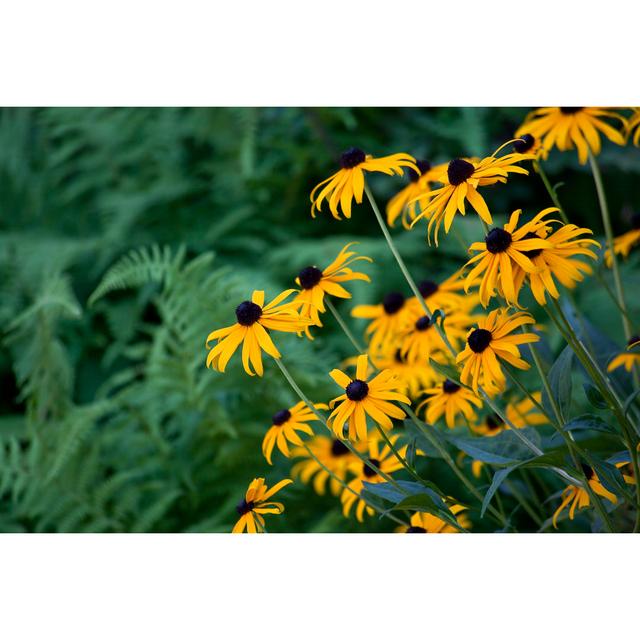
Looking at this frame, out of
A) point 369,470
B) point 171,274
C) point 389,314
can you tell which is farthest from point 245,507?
point 171,274

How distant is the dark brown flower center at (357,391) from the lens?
53 centimetres

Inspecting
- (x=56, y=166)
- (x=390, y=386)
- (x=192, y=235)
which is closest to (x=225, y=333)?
(x=390, y=386)

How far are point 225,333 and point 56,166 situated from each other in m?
1.35

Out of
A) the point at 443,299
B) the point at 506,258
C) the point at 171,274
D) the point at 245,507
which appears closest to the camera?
the point at 506,258

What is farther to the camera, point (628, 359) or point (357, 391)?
point (628, 359)

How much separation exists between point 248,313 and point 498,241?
0.55 feet

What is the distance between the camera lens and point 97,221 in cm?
167

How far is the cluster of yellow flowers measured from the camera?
0.48m

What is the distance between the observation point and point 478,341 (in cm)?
50

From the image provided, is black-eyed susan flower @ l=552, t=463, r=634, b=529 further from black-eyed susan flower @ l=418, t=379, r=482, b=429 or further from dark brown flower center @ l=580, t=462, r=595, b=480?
black-eyed susan flower @ l=418, t=379, r=482, b=429

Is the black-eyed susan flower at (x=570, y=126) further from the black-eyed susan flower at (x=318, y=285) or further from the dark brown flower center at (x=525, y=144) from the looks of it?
the black-eyed susan flower at (x=318, y=285)

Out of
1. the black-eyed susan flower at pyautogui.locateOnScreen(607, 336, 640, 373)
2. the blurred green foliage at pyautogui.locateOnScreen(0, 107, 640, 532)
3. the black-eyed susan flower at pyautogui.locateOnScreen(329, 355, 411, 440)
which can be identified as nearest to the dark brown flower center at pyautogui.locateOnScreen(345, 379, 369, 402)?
the black-eyed susan flower at pyautogui.locateOnScreen(329, 355, 411, 440)

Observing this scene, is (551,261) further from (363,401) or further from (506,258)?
(363,401)
